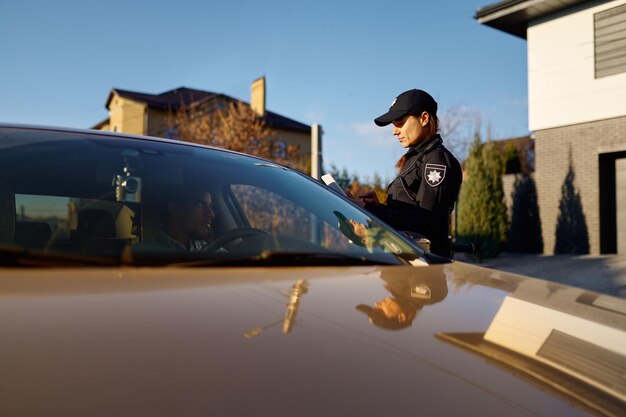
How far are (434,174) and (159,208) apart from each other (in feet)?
5.29

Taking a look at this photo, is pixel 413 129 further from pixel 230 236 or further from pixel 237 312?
pixel 237 312

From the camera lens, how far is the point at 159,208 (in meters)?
1.96

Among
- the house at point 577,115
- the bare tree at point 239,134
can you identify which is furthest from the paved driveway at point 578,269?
the bare tree at point 239,134

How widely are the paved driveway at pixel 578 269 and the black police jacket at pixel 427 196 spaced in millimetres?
6168

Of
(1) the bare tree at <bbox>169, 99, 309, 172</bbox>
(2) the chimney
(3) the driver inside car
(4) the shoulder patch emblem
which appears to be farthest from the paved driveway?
(2) the chimney

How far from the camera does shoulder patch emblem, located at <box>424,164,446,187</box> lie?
9.56ft

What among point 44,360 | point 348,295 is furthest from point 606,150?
point 44,360

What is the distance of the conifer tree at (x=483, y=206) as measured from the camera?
12.0 m

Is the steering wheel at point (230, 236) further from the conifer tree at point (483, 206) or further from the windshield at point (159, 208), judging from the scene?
the conifer tree at point (483, 206)

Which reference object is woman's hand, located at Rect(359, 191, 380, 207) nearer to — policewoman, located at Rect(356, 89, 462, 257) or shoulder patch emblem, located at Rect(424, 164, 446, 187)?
policewoman, located at Rect(356, 89, 462, 257)

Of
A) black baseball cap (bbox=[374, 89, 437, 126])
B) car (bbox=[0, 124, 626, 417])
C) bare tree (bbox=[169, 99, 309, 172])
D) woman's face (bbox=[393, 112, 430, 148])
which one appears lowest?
car (bbox=[0, 124, 626, 417])

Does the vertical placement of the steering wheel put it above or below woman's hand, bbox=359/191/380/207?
below

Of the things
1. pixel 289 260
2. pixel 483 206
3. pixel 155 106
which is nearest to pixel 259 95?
pixel 155 106

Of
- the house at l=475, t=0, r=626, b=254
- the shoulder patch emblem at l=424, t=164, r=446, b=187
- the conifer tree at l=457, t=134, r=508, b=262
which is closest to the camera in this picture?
the shoulder patch emblem at l=424, t=164, r=446, b=187
